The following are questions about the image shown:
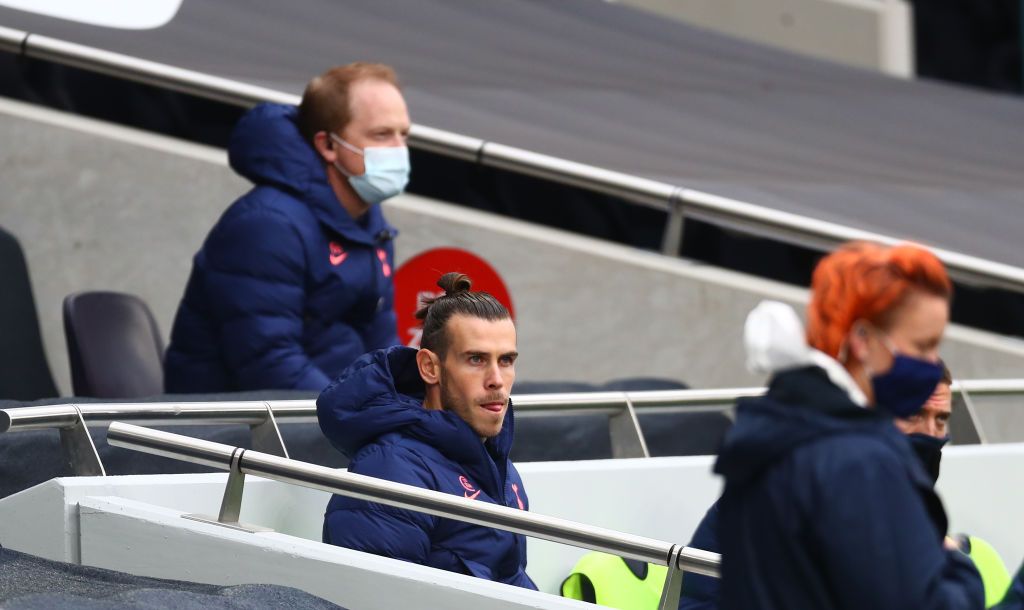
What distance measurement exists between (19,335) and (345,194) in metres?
1.75

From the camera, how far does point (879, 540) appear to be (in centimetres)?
201

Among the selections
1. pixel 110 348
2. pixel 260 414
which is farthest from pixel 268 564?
pixel 110 348

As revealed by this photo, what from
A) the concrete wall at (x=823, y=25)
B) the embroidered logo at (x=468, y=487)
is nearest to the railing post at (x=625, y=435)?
the embroidered logo at (x=468, y=487)

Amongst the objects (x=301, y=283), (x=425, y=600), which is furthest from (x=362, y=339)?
(x=425, y=600)

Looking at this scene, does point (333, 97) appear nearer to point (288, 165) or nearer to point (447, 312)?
point (288, 165)

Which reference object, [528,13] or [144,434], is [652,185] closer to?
[528,13]

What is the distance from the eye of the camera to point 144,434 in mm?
3359

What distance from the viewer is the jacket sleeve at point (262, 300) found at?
4496 mm

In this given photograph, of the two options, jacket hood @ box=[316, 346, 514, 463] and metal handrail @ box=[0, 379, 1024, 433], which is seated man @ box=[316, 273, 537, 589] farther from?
metal handrail @ box=[0, 379, 1024, 433]

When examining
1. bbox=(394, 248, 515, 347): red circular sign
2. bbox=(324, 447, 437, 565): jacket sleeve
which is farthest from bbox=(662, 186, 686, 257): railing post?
bbox=(324, 447, 437, 565): jacket sleeve

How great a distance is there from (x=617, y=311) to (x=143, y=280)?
1852 mm

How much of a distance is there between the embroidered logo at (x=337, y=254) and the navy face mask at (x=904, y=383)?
2.71 meters

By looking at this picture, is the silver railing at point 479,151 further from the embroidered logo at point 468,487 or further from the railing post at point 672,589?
the railing post at point 672,589

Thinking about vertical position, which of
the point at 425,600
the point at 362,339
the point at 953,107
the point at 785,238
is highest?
the point at 953,107
